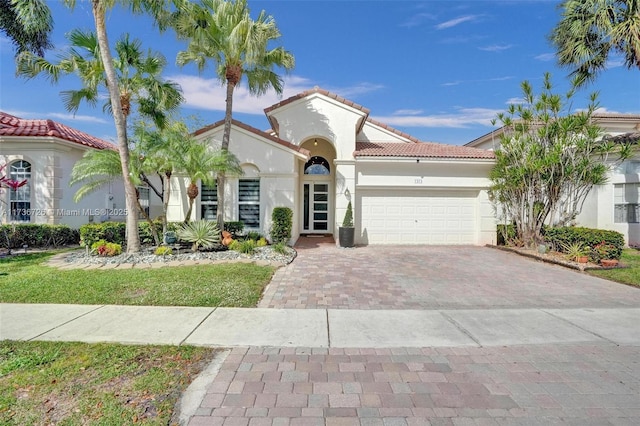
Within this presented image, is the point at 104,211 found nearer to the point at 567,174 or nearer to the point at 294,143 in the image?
the point at 294,143

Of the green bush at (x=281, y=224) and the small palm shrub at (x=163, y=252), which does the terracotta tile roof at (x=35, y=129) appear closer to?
the small palm shrub at (x=163, y=252)

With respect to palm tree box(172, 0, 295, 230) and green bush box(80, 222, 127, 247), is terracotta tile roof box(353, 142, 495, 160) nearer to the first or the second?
palm tree box(172, 0, 295, 230)

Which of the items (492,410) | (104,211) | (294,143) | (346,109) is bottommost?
(492,410)

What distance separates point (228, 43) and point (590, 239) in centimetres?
1353

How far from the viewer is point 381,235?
1388cm

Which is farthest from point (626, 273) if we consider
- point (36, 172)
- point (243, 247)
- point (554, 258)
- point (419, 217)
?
point (36, 172)

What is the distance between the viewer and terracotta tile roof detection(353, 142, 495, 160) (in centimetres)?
1328

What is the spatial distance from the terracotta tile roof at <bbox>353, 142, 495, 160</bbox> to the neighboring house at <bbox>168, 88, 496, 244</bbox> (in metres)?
0.04

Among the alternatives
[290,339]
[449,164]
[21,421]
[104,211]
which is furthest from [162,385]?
[104,211]

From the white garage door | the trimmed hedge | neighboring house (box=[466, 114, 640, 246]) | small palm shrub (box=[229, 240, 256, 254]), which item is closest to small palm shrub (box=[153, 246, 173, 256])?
small palm shrub (box=[229, 240, 256, 254])

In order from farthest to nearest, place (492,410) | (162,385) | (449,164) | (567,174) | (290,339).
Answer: (449,164) < (567,174) < (290,339) < (162,385) < (492,410)

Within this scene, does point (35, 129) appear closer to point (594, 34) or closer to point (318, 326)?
point (318, 326)

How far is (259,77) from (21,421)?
11.7m

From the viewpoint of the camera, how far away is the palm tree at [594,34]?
1107 centimetres
